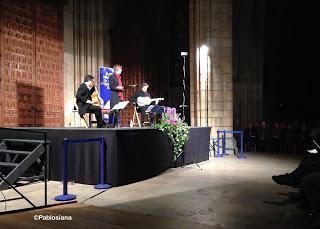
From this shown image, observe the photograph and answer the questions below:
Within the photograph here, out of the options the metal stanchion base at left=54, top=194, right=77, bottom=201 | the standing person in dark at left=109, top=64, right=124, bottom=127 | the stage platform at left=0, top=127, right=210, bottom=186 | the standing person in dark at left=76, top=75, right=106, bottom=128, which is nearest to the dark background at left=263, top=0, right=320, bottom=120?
the standing person in dark at left=109, top=64, right=124, bottom=127

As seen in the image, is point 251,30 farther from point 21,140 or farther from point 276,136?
point 21,140

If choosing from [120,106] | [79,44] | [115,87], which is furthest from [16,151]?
[79,44]

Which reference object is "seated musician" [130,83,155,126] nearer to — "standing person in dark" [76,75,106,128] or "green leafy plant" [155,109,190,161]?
"green leafy plant" [155,109,190,161]

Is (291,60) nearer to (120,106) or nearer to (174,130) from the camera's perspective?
(174,130)

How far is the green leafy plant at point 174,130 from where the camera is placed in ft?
22.4

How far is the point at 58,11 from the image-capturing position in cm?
969

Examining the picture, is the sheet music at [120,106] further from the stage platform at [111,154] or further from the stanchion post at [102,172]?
the stanchion post at [102,172]

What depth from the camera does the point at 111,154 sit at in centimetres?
521

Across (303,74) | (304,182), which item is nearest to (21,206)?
(304,182)

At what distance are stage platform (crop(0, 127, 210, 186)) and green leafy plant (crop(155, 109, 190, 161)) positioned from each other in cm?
49

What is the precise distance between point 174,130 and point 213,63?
12.9 feet

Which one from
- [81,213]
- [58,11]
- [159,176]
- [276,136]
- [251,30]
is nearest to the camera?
[81,213]

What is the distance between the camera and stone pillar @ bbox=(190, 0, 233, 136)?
1015cm

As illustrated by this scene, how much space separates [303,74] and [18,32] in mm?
10477
